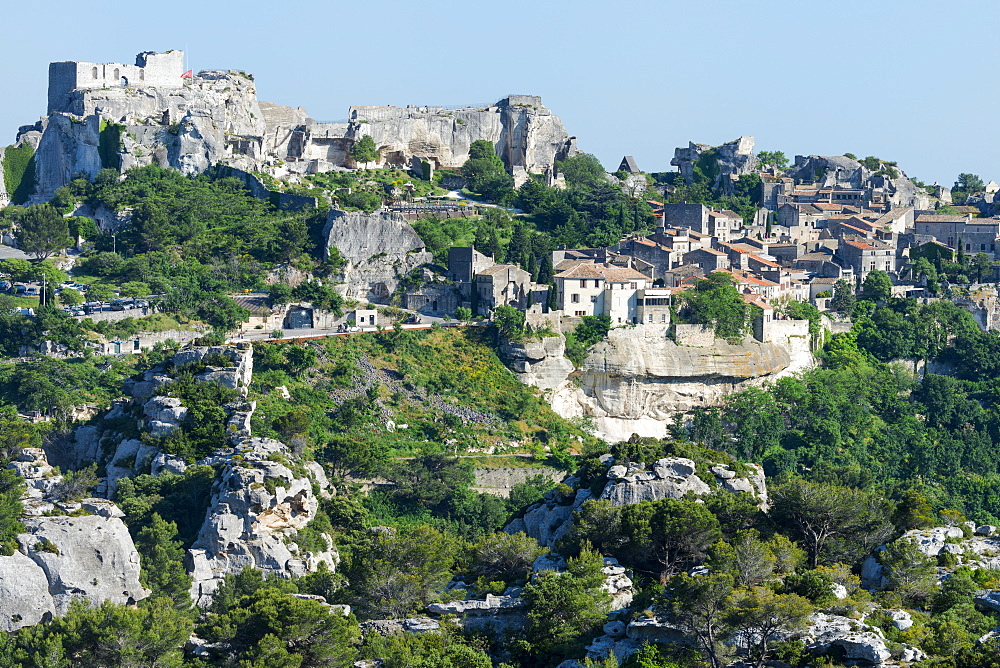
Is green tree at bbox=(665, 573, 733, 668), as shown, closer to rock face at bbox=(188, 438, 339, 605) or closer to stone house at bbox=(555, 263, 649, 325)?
rock face at bbox=(188, 438, 339, 605)

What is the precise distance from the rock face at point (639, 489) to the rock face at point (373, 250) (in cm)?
2536

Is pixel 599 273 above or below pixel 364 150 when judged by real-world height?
below

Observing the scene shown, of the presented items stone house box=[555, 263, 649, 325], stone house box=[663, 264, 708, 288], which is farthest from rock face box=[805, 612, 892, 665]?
stone house box=[663, 264, 708, 288]

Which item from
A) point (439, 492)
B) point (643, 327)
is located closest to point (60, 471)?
point (439, 492)

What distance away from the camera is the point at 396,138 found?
92188mm

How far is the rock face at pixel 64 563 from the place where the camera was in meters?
40.0

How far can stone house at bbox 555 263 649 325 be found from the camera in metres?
71.2

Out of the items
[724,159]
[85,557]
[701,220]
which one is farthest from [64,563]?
[724,159]

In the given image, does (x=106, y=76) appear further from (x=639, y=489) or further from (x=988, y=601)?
(x=988, y=601)

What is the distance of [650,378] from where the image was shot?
71250 mm

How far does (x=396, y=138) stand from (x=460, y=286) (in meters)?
22.8

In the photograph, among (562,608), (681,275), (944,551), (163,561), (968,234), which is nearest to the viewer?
(562,608)

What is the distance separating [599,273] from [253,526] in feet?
89.6

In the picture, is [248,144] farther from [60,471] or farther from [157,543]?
[157,543]
